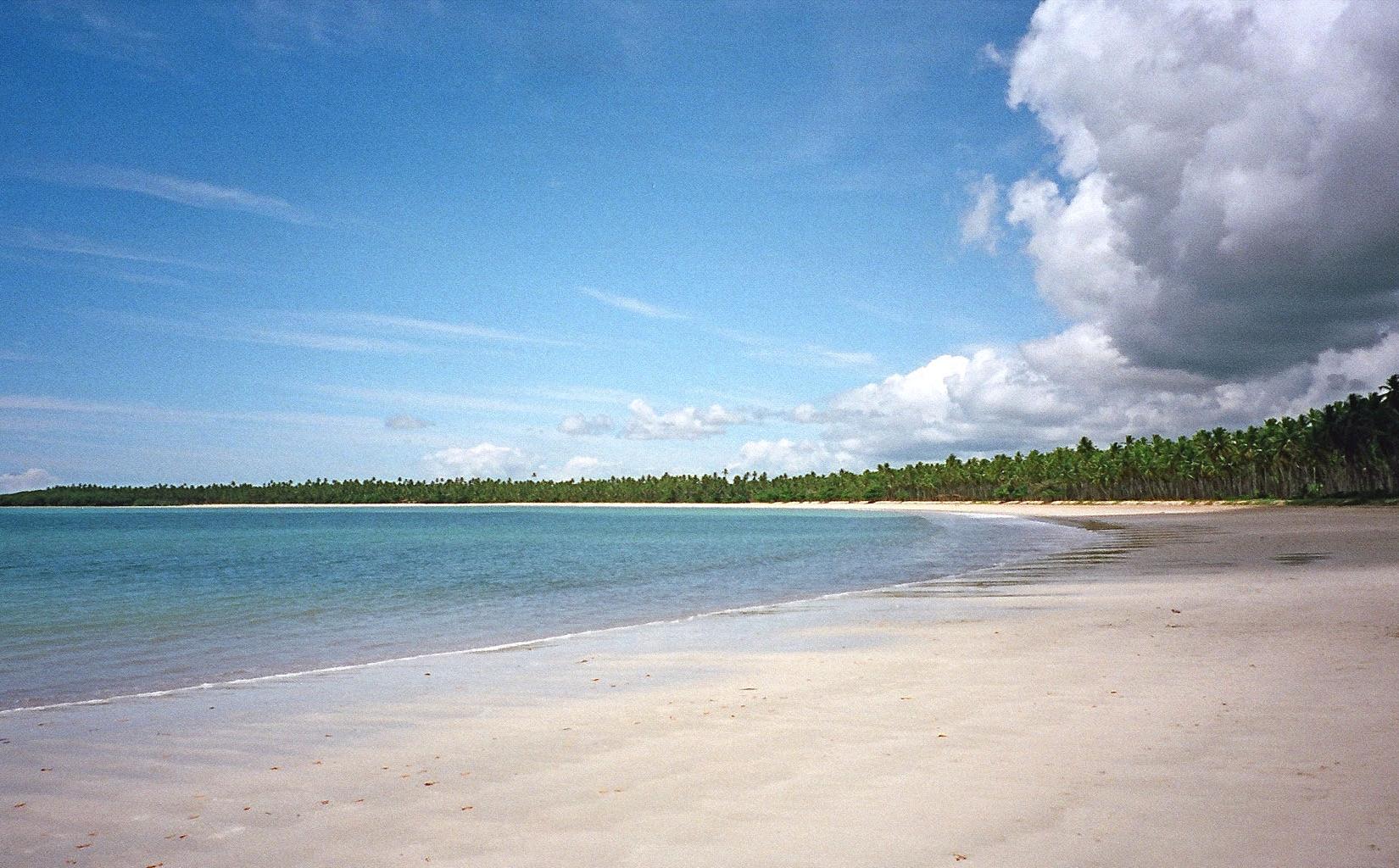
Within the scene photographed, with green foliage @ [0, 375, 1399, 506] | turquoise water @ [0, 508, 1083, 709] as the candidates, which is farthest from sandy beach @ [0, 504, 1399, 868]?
green foliage @ [0, 375, 1399, 506]

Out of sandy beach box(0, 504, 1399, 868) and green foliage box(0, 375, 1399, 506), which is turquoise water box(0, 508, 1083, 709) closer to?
sandy beach box(0, 504, 1399, 868)

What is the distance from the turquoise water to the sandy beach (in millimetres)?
3654

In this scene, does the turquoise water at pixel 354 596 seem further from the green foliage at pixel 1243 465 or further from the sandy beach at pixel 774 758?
the green foliage at pixel 1243 465

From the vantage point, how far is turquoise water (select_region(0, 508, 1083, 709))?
17.0 m

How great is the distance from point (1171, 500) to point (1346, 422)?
3768 cm

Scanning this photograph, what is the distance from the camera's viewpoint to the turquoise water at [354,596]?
17016mm

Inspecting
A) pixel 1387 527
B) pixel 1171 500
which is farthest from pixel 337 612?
pixel 1171 500

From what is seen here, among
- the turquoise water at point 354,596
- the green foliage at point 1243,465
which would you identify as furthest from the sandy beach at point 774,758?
the green foliage at point 1243,465

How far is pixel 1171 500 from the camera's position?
133500 millimetres

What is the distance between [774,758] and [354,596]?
88.5ft

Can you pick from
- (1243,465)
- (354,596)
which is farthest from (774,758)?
(1243,465)

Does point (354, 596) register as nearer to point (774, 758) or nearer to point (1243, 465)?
point (774, 758)

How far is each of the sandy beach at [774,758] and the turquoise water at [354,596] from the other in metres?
Result: 3.65

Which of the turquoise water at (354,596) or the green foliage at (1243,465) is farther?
the green foliage at (1243,465)
